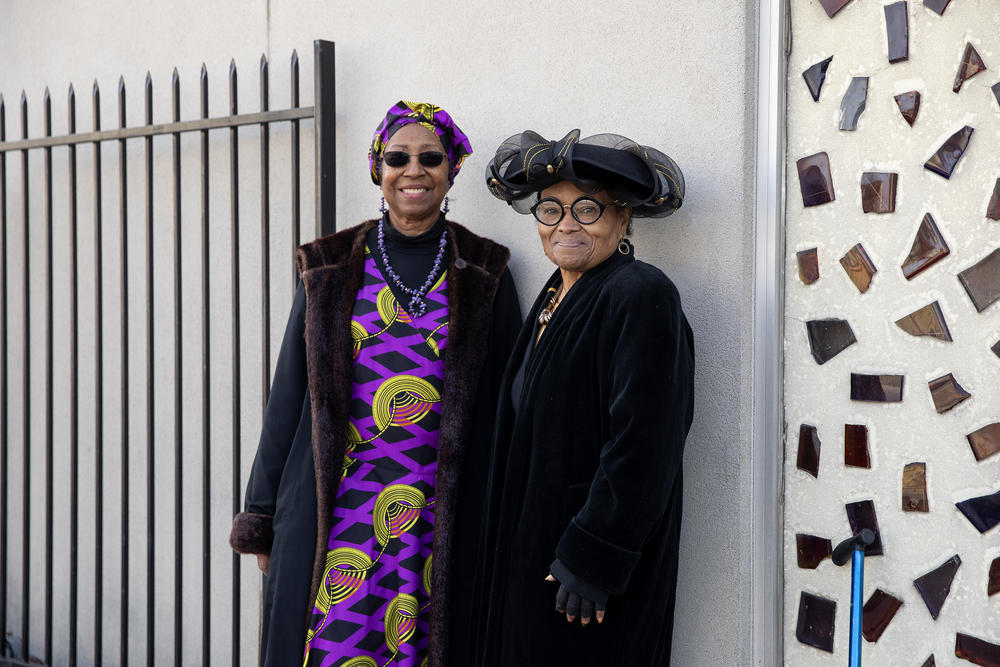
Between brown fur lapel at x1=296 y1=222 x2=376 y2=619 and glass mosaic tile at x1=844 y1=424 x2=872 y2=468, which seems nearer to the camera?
glass mosaic tile at x1=844 y1=424 x2=872 y2=468

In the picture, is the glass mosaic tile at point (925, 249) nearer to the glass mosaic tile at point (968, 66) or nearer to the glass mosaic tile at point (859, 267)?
the glass mosaic tile at point (859, 267)

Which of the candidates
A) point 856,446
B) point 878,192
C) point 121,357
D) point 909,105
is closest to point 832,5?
point 909,105

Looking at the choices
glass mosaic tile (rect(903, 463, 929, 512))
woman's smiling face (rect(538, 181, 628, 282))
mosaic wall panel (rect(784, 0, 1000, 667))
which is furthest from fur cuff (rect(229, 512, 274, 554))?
glass mosaic tile (rect(903, 463, 929, 512))

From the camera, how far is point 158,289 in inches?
162

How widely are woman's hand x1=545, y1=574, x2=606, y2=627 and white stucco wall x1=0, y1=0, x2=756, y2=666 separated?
0.55 metres

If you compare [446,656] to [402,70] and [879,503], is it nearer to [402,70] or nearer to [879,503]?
[879,503]

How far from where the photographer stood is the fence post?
3459mm

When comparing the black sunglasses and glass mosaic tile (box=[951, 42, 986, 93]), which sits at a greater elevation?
glass mosaic tile (box=[951, 42, 986, 93])

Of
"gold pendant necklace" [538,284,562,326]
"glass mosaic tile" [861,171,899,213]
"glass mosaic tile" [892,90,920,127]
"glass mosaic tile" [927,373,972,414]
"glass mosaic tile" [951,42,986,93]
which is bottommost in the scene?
"glass mosaic tile" [927,373,972,414]

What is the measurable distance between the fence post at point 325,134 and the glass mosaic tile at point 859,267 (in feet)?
5.55

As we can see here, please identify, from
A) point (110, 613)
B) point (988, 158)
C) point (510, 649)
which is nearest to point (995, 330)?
point (988, 158)

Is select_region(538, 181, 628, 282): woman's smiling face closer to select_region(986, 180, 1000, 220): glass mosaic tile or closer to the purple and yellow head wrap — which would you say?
the purple and yellow head wrap

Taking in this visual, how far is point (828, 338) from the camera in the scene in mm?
2621

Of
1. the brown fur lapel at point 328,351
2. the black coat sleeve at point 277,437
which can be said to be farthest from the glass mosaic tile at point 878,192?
the black coat sleeve at point 277,437
